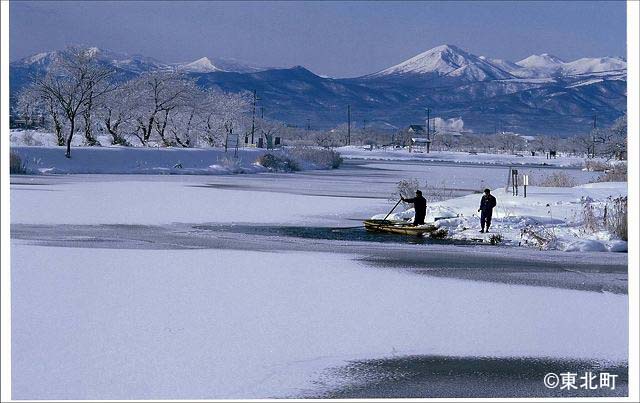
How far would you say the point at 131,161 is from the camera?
2037 inches

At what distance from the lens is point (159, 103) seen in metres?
70.1

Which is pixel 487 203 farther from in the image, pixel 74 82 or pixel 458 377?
pixel 74 82

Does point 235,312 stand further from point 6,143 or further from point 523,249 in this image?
point 523,249

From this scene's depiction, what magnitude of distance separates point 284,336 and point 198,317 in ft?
4.41

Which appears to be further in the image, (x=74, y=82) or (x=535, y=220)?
(x=74, y=82)

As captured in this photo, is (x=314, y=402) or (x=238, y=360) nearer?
(x=314, y=402)

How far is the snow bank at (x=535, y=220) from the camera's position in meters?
18.1

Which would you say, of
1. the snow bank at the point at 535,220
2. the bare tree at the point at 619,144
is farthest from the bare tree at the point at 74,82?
the snow bank at the point at 535,220

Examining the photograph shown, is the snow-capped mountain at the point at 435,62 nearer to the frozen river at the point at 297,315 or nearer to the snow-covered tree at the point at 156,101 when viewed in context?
the frozen river at the point at 297,315

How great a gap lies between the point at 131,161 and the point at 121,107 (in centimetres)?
1652

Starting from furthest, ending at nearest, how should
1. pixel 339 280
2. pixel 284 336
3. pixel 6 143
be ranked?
pixel 339 280, pixel 6 143, pixel 284 336

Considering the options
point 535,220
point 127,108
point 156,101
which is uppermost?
point 156,101

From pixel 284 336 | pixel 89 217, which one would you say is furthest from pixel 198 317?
pixel 89 217

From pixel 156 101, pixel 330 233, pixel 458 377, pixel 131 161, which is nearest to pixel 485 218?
pixel 330 233
